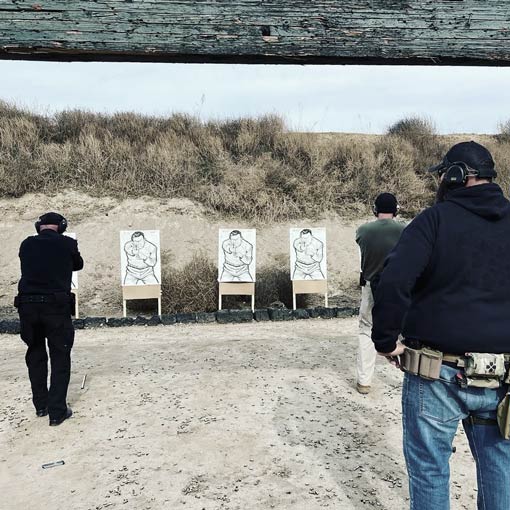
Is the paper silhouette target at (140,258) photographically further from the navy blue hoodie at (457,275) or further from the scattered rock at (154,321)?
the navy blue hoodie at (457,275)

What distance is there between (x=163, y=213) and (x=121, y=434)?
7842mm

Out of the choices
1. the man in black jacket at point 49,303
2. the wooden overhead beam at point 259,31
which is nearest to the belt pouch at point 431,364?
the wooden overhead beam at point 259,31

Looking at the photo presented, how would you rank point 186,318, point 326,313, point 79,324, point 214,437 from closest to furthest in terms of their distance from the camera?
point 214,437 → point 79,324 → point 186,318 → point 326,313

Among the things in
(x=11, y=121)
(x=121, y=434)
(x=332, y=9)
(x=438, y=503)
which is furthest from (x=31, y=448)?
(x=11, y=121)

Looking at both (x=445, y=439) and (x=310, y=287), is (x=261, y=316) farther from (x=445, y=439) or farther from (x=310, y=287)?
(x=445, y=439)

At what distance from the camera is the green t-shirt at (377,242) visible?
11.7 feet

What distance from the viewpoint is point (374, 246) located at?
3.61 meters

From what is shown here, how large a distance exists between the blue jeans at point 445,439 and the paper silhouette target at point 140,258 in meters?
6.51

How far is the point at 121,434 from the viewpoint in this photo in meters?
3.34

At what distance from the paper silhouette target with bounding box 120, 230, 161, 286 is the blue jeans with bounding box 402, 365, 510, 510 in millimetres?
6513

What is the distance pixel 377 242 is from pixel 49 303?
2312mm

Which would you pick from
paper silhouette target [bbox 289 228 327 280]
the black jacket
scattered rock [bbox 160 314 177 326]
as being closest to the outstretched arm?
paper silhouette target [bbox 289 228 327 280]

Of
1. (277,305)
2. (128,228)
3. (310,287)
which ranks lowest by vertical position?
(277,305)

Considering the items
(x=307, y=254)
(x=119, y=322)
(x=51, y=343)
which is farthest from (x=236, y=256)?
(x=51, y=343)
